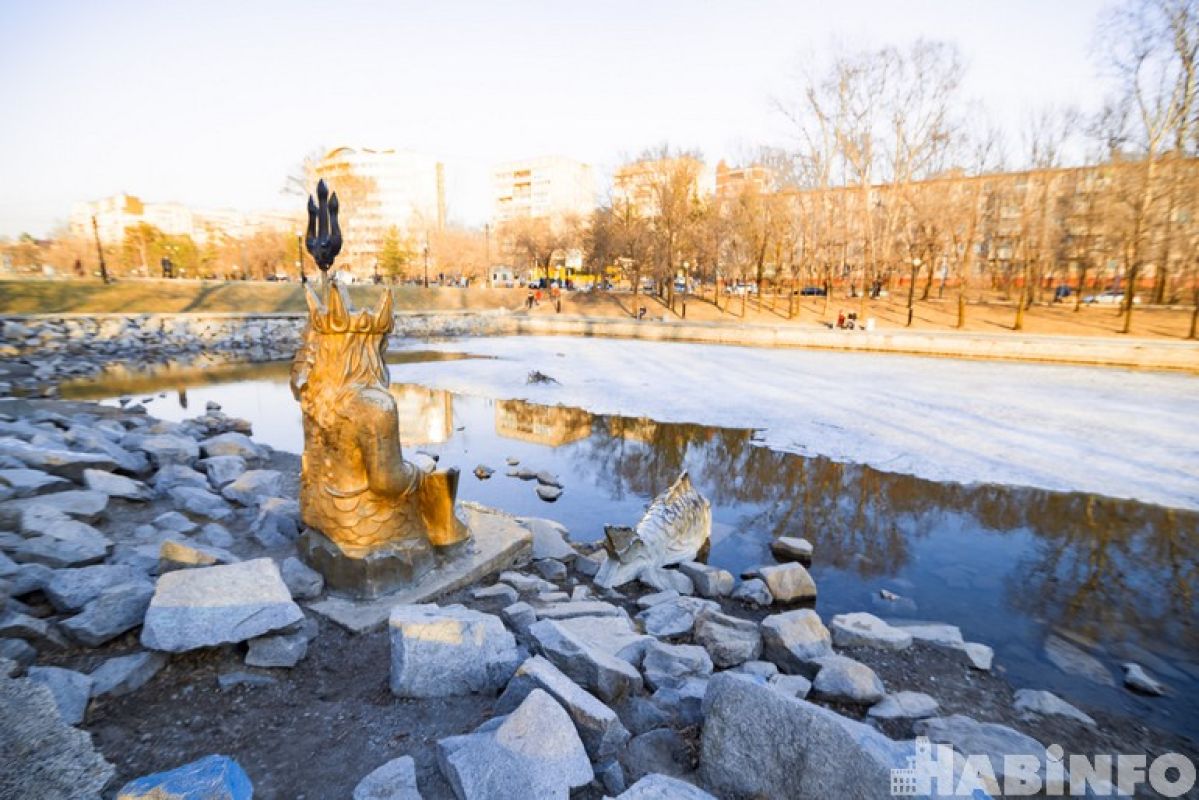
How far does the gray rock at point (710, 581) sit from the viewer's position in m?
5.73

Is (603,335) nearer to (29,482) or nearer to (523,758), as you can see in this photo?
(29,482)

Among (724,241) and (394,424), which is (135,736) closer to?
(394,424)

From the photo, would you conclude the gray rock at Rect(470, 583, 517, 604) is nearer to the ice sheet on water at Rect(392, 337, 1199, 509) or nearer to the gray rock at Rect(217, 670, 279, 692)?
the gray rock at Rect(217, 670, 279, 692)

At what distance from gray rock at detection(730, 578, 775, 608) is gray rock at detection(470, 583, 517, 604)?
2.31 m

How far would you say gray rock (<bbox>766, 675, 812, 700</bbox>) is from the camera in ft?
12.6

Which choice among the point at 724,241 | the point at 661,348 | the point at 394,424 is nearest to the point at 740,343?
the point at 661,348

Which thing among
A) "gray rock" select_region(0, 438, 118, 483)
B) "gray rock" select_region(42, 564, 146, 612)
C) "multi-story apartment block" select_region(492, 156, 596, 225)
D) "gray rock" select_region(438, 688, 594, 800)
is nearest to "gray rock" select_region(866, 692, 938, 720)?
"gray rock" select_region(438, 688, 594, 800)

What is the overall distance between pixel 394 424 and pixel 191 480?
15.4 feet

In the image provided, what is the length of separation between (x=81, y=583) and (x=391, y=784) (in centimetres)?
303

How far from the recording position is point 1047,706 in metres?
4.06

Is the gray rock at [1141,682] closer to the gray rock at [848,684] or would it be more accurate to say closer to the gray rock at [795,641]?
the gray rock at [848,684]

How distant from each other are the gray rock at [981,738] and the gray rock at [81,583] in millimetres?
5399

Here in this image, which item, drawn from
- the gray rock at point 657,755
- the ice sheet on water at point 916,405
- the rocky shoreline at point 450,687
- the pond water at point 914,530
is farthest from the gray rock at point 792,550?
the gray rock at point 657,755

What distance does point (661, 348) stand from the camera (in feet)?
86.5
